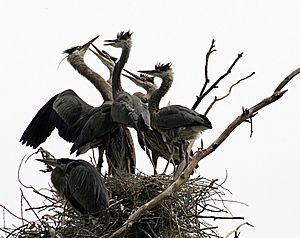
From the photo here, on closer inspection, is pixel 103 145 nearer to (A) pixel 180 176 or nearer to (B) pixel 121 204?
(B) pixel 121 204

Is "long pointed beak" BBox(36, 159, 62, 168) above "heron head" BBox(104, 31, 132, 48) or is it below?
below

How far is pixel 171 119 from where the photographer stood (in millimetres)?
5789

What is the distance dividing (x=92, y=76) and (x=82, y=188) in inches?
71.5

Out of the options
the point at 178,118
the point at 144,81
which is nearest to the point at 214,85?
the point at 178,118

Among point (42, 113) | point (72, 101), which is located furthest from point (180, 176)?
point (42, 113)

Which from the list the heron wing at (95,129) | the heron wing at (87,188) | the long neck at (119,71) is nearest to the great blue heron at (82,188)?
the heron wing at (87,188)

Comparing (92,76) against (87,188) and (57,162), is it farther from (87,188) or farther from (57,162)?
(87,188)

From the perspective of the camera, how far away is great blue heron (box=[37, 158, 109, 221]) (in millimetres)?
5059

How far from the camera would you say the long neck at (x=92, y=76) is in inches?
260

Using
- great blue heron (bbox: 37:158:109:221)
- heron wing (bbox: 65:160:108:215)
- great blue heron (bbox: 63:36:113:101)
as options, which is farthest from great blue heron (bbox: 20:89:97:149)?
heron wing (bbox: 65:160:108:215)

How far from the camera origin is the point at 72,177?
5.26 m

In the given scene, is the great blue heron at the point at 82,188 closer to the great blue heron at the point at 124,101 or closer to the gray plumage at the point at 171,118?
the great blue heron at the point at 124,101

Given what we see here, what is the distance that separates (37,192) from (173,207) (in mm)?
820

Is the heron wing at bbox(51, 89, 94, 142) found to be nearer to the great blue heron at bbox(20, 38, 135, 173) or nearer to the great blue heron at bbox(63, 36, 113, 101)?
the great blue heron at bbox(20, 38, 135, 173)
